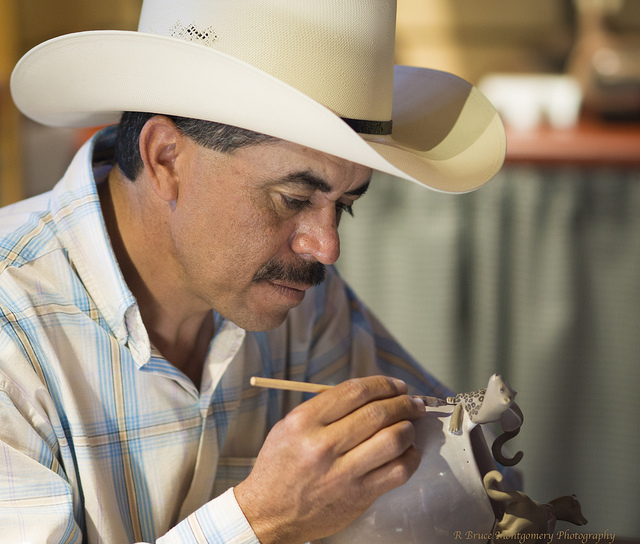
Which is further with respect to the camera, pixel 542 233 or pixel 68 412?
pixel 542 233

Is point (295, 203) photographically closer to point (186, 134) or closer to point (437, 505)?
point (186, 134)

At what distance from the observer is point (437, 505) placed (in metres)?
0.74

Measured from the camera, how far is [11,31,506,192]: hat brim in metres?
0.77

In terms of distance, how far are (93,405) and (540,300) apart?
146 centimetres

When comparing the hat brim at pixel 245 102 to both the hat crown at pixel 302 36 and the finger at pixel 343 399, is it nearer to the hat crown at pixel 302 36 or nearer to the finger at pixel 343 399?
the hat crown at pixel 302 36

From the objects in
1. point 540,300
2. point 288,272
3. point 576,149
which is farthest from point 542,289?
point 288,272

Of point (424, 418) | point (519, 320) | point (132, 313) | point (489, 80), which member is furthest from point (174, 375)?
point (489, 80)

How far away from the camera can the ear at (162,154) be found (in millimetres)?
921

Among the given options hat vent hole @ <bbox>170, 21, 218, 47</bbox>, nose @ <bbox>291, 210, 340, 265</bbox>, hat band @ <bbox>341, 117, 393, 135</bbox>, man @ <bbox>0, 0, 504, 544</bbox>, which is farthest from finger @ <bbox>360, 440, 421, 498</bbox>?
hat vent hole @ <bbox>170, 21, 218, 47</bbox>

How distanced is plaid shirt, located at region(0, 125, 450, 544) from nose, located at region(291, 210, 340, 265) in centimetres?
24

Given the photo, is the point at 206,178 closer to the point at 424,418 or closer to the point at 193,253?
the point at 193,253

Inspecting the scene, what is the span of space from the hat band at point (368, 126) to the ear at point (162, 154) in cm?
22

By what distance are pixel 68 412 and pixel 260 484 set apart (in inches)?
10.8

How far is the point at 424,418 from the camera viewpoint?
31.0 inches
